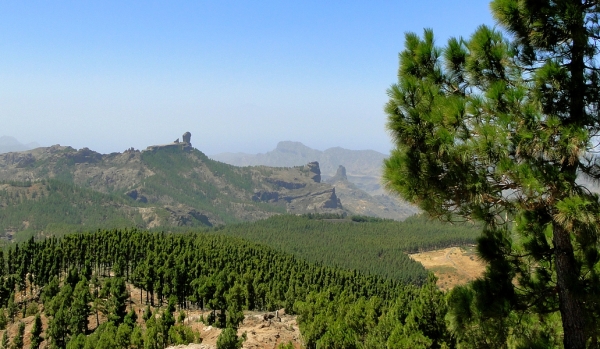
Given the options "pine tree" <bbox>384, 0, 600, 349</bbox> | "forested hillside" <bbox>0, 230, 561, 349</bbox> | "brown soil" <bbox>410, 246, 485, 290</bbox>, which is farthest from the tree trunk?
"brown soil" <bbox>410, 246, 485, 290</bbox>

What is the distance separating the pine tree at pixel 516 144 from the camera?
324 inches

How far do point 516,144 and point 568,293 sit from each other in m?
4.01

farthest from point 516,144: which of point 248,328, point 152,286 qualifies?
point 152,286

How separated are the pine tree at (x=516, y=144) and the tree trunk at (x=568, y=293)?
0.02 meters

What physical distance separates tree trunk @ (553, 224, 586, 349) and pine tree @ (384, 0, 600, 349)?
0.02 metres

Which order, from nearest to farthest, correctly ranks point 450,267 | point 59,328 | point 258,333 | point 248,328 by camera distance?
1. point 258,333
2. point 248,328
3. point 59,328
4. point 450,267

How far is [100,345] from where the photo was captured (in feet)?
129

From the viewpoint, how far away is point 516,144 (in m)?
8.27

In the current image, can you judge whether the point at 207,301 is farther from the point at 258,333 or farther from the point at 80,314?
the point at 258,333

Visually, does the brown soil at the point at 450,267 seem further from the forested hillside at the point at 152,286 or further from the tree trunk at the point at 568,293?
the tree trunk at the point at 568,293

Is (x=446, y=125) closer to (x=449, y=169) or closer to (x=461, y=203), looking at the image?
(x=449, y=169)

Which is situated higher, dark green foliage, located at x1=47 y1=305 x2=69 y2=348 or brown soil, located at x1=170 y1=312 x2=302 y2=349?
brown soil, located at x1=170 y1=312 x2=302 y2=349

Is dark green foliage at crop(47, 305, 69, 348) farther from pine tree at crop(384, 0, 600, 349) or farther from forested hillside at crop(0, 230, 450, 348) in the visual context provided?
pine tree at crop(384, 0, 600, 349)

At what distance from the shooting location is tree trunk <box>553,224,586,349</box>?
9.17 meters
